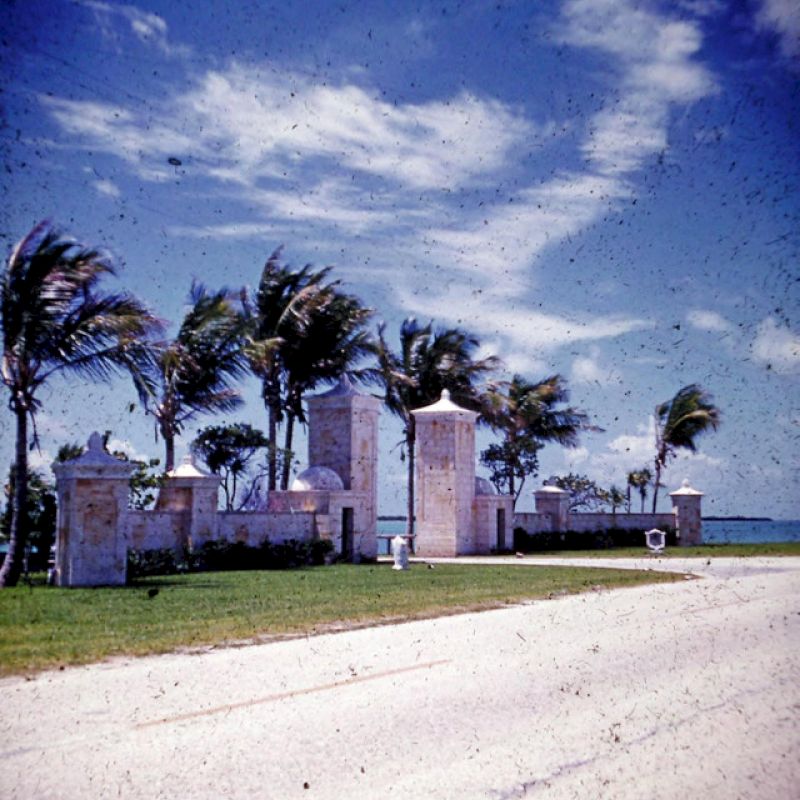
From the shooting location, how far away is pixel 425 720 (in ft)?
23.6

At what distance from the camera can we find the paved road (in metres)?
5.70

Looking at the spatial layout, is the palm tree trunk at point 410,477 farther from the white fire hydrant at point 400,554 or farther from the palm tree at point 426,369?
the white fire hydrant at point 400,554

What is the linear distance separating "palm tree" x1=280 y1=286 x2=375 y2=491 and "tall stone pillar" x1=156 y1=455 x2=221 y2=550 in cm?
991

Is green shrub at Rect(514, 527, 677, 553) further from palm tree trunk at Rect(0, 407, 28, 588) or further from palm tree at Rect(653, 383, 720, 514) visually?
palm tree trunk at Rect(0, 407, 28, 588)

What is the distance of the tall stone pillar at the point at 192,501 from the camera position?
25.9m

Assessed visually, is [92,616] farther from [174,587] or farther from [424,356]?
[424,356]

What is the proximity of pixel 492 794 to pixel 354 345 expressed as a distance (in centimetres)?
3328

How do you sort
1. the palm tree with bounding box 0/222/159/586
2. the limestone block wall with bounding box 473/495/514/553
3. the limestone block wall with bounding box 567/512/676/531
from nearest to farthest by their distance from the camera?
the palm tree with bounding box 0/222/159/586 → the limestone block wall with bounding box 473/495/514/553 → the limestone block wall with bounding box 567/512/676/531

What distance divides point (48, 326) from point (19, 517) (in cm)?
430

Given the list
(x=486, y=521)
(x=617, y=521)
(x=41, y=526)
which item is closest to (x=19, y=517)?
(x=41, y=526)

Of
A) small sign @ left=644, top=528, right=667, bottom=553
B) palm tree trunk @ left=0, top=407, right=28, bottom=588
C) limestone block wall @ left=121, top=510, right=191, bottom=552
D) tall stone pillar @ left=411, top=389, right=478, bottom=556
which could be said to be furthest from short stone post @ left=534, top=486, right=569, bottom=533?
palm tree trunk @ left=0, top=407, right=28, bottom=588

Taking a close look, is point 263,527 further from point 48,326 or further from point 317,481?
point 48,326

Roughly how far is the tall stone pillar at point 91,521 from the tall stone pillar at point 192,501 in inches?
197

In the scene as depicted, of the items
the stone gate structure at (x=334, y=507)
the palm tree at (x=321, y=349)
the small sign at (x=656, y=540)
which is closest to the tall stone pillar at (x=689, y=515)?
the stone gate structure at (x=334, y=507)
